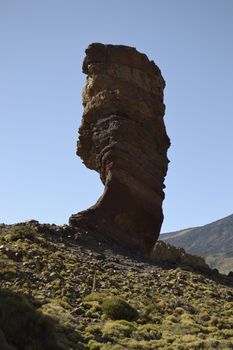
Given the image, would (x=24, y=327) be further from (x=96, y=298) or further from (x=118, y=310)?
(x=96, y=298)

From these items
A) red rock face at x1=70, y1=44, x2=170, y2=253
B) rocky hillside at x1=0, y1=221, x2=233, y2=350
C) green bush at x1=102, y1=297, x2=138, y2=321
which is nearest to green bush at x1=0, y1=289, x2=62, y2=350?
rocky hillside at x1=0, y1=221, x2=233, y2=350

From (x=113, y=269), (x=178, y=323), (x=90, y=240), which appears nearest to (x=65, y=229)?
(x=90, y=240)

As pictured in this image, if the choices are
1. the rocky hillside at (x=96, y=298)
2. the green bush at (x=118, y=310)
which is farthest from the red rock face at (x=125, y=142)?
the green bush at (x=118, y=310)

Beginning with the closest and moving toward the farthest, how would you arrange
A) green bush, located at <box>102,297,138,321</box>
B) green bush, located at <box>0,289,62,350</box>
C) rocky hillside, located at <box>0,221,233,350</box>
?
green bush, located at <box>0,289,62,350</box> < rocky hillside, located at <box>0,221,233,350</box> < green bush, located at <box>102,297,138,321</box>

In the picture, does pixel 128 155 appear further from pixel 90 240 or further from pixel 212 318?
pixel 212 318

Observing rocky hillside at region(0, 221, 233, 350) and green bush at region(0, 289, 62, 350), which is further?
rocky hillside at region(0, 221, 233, 350)

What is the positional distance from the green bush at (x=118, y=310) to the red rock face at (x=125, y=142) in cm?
1514

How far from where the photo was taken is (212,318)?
86.3 feet

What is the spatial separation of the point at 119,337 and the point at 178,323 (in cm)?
438

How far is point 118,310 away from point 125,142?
67.9 feet

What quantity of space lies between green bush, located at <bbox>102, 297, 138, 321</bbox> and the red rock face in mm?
15136

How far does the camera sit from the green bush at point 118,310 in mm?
24192

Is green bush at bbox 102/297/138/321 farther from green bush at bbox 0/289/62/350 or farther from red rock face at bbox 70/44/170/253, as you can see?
red rock face at bbox 70/44/170/253

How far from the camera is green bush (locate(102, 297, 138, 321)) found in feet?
79.4
